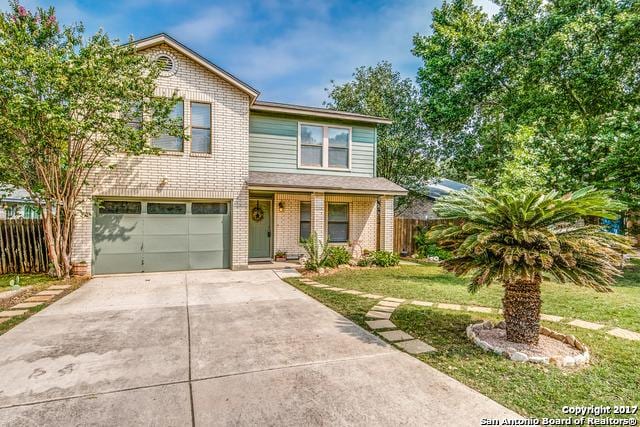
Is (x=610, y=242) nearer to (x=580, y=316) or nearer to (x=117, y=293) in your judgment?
(x=580, y=316)

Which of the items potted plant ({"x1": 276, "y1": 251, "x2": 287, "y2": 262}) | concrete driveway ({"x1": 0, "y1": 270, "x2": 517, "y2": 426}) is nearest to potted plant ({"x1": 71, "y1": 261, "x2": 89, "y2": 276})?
concrete driveway ({"x1": 0, "y1": 270, "x2": 517, "y2": 426})

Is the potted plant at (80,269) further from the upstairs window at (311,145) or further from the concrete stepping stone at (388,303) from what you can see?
the concrete stepping stone at (388,303)

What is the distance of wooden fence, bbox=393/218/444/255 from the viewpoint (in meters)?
15.1

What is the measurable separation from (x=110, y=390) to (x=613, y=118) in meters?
13.3

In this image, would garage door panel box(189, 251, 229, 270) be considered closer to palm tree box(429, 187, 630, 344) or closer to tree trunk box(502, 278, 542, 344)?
palm tree box(429, 187, 630, 344)

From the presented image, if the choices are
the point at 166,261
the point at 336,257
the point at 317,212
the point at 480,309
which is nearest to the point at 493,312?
the point at 480,309

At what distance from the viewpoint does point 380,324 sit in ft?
17.2

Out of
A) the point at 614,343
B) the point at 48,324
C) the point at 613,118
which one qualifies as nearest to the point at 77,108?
the point at 48,324

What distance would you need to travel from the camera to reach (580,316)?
5789 millimetres

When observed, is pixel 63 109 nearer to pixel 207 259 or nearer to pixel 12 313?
pixel 12 313

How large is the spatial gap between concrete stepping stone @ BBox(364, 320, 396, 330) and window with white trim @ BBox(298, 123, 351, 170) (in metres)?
7.76

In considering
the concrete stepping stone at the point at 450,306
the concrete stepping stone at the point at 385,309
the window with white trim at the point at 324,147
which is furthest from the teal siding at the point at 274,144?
the concrete stepping stone at the point at 450,306

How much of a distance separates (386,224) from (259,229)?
4669 millimetres

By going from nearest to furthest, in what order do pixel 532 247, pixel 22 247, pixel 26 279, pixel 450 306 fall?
pixel 532 247, pixel 450 306, pixel 26 279, pixel 22 247
